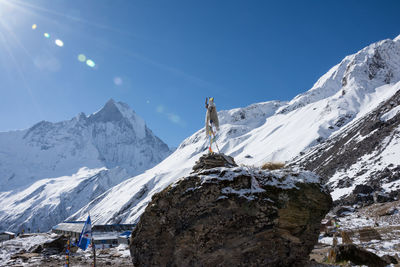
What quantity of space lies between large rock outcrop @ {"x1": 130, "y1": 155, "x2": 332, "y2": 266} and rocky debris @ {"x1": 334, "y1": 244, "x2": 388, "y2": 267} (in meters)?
3.97

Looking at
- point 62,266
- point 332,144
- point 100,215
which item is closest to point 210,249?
point 62,266

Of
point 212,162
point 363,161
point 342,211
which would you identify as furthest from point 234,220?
point 363,161

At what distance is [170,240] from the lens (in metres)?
9.59

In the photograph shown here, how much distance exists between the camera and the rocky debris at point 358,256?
11.7 m

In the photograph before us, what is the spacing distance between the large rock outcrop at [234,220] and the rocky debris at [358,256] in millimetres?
3970

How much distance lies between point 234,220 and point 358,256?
7.49m

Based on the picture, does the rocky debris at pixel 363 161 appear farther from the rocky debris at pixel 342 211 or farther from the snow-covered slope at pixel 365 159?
the rocky debris at pixel 342 211

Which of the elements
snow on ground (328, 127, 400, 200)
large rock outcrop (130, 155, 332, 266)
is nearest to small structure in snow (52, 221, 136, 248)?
large rock outcrop (130, 155, 332, 266)

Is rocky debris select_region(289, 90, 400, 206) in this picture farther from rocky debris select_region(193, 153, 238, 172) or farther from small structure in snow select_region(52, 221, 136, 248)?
rocky debris select_region(193, 153, 238, 172)

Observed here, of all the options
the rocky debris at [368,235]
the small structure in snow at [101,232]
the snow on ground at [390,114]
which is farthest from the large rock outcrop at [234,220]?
the snow on ground at [390,114]

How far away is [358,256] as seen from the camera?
39.5 feet

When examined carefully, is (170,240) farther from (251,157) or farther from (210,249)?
(251,157)

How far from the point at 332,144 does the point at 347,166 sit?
3118 cm

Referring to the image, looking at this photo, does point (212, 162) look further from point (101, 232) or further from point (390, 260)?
point (101, 232)
